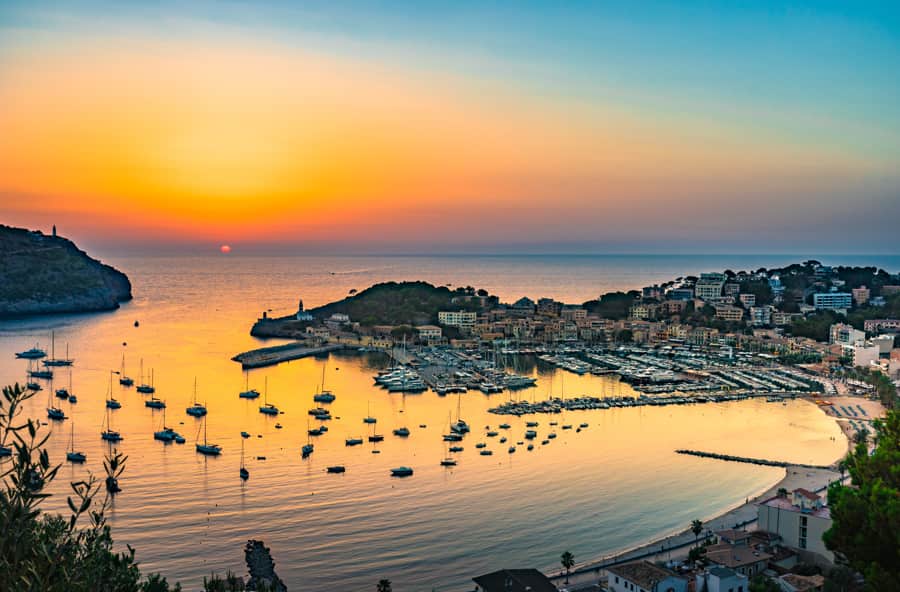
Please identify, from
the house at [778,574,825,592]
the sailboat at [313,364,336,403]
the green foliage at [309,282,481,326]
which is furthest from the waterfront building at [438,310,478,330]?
the house at [778,574,825,592]

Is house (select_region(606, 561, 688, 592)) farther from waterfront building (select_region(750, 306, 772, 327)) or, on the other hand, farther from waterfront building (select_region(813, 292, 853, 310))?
waterfront building (select_region(813, 292, 853, 310))

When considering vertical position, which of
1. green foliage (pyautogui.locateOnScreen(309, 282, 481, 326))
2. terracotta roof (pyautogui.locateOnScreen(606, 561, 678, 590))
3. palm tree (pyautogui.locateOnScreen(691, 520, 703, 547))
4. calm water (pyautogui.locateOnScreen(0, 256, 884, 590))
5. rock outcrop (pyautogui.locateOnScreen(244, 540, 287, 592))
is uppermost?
green foliage (pyautogui.locateOnScreen(309, 282, 481, 326))

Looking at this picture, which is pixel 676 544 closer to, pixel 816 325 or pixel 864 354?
pixel 864 354

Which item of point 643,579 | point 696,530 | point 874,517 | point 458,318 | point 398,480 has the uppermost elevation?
point 874,517

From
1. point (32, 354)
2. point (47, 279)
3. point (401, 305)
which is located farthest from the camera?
point (47, 279)

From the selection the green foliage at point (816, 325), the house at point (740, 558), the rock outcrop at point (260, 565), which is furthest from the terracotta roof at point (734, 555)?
the green foliage at point (816, 325)

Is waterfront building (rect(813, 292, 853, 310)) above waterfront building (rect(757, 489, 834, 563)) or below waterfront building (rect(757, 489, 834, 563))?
above

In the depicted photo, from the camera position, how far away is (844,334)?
3444 centimetres

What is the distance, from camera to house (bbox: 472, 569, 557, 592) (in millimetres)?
8906

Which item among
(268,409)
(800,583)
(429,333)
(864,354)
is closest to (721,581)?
(800,583)

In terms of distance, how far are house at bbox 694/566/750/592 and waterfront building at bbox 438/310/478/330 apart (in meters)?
30.4

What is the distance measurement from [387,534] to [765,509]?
6105mm

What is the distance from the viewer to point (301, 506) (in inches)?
516

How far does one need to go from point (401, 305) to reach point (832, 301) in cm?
2745
